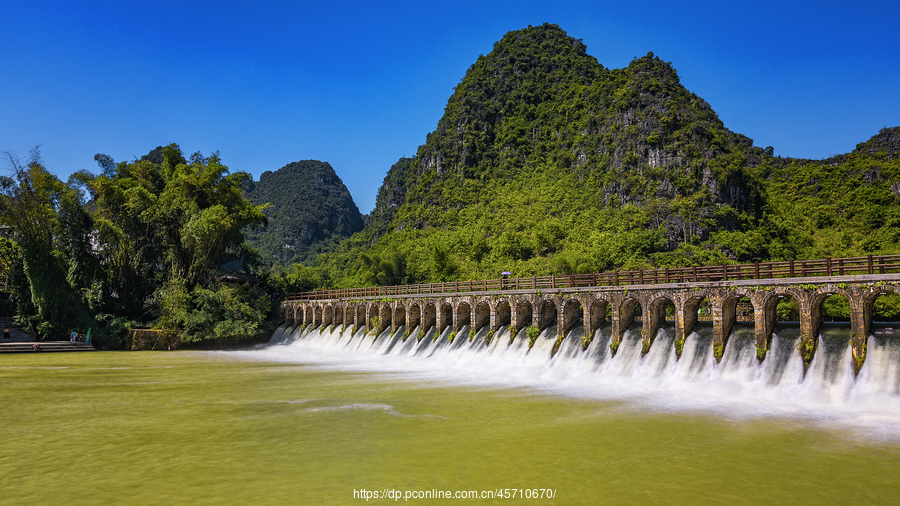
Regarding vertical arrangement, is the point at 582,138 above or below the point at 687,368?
above

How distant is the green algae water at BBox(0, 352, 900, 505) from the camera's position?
11.7 metres

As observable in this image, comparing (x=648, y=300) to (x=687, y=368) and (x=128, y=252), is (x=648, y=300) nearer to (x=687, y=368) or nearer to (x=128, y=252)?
(x=687, y=368)

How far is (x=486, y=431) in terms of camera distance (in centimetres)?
1727

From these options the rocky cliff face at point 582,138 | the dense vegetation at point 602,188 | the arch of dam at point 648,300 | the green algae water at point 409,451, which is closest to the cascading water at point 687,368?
the arch of dam at point 648,300

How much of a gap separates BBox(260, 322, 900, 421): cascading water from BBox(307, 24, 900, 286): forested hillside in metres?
32.8

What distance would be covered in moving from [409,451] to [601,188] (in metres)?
96.1

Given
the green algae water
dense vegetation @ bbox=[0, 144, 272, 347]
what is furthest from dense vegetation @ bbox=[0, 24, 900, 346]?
the green algae water

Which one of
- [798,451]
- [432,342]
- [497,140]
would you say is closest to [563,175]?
[497,140]

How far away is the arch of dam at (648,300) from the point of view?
885 inches

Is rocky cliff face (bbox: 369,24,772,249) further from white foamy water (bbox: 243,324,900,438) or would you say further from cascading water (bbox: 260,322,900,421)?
white foamy water (bbox: 243,324,900,438)

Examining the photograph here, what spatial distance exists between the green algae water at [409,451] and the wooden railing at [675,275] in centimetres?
779

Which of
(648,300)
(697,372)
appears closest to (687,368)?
(697,372)

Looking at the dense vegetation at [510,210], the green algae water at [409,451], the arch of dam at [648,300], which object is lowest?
the green algae water at [409,451]

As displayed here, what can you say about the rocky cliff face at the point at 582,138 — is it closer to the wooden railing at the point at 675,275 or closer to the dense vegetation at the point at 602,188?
the dense vegetation at the point at 602,188
